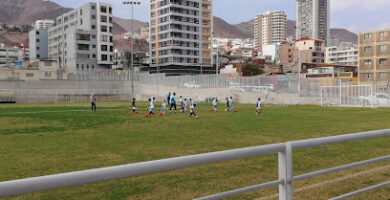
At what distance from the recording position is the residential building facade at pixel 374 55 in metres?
60.3

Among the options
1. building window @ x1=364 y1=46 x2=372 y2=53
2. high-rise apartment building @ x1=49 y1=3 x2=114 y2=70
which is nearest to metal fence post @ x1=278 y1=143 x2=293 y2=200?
building window @ x1=364 y1=46 x2=372 y2=53

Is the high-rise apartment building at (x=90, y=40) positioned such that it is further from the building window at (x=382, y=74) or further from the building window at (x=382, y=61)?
the building window at (x=382, y=74)

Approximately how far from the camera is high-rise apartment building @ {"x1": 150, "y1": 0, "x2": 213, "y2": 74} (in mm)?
98438

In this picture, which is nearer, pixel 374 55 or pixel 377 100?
pixel 377 100

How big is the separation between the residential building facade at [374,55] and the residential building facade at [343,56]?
93235mm

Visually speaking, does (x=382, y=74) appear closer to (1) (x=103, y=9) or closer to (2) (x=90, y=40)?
(1) (x=103, y=9)

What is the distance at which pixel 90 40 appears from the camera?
304 ft

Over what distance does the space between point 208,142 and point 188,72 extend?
88.0m

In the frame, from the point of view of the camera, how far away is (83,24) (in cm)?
9500

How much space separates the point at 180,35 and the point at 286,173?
99.9 meters

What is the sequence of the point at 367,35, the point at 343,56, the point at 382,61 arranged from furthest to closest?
the point at 343,56
the point at 367,35
the point at 382,61

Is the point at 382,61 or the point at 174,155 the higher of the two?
the point at 382,61

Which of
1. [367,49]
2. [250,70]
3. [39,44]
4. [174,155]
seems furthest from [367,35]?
[39,44]

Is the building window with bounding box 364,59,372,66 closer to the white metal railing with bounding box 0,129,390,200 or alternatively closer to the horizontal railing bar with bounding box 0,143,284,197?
the white metal railing with bounding box 0,129,390,200
